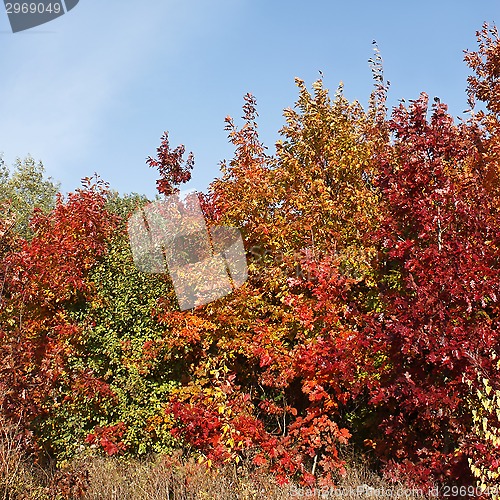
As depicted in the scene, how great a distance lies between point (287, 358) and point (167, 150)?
20.0 feet

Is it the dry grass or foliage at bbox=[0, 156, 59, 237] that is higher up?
foliage at bbox=[0, 156, 59, 237]

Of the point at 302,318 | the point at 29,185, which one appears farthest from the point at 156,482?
the point at 29,185

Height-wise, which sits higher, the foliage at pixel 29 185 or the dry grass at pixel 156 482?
the foliage at pixel 29 185

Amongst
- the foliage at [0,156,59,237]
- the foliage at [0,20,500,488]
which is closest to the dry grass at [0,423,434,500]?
the foliage at [0,20,500,488]

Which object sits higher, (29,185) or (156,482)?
(29,185)

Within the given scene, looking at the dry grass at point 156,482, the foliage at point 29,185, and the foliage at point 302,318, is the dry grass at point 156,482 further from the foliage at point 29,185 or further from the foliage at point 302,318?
the foliage at point 29,185

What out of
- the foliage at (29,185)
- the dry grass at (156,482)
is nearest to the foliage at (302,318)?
the dry grass at (156,482)

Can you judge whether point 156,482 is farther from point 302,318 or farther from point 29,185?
point 29,185

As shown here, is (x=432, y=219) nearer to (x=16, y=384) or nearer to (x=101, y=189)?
(x=16, y=384)

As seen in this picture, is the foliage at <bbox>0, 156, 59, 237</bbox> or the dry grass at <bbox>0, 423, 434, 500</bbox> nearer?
the dry grass at <bbox>0, 423, 434, 500</bbox>

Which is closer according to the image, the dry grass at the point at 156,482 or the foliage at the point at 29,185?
the dry grass at the point at 156,482

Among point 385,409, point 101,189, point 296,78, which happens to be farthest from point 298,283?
point 101,189

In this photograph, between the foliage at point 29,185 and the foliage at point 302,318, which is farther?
the foliage at point 29,185

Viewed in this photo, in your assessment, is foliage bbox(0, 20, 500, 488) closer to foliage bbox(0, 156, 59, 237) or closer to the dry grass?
the dry grass
